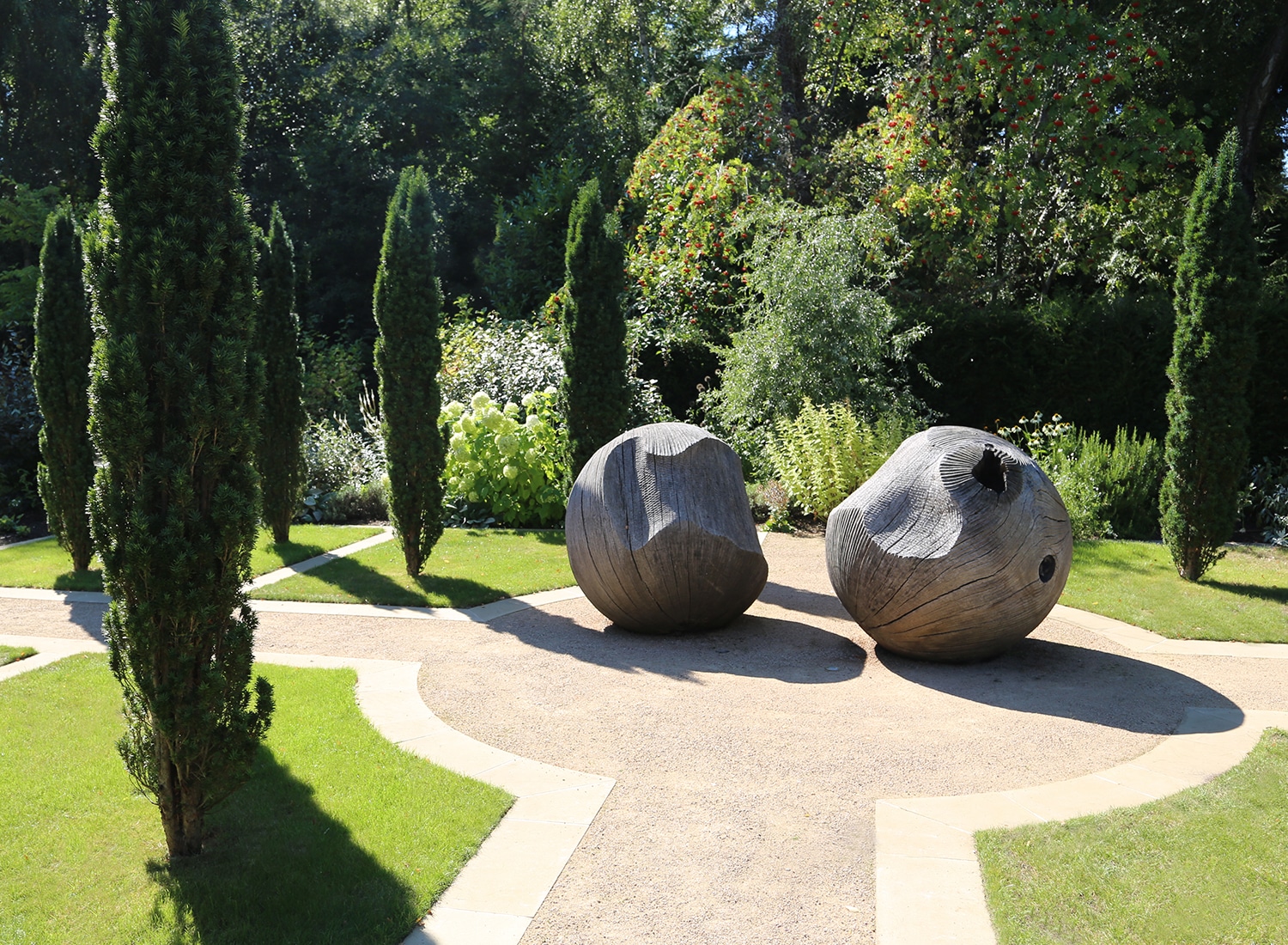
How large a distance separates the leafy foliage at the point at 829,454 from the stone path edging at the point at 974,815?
580cm

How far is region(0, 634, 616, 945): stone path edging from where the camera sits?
3541 mm

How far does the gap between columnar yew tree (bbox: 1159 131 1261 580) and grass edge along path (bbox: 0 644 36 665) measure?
9.90 metres

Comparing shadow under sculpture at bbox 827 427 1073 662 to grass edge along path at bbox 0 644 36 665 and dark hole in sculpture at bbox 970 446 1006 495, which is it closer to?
dark hole in sculpture at bbox 970 446 1006 495

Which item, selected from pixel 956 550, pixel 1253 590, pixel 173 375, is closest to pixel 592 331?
pixel 956 550

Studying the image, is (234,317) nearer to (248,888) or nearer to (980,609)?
(248,888)

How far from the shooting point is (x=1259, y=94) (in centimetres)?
1306

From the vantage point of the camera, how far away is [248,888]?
379 centimetres

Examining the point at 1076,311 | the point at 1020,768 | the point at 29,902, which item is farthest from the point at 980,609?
the point at 1076,311

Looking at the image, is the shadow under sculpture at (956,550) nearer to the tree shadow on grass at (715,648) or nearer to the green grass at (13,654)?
the tree shadow on grass at (715,648)

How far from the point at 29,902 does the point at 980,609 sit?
537cm

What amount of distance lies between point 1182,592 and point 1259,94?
338 inches

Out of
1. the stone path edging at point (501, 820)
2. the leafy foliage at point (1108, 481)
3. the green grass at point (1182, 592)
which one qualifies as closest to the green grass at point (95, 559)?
the stone path edging at point (501, 820)

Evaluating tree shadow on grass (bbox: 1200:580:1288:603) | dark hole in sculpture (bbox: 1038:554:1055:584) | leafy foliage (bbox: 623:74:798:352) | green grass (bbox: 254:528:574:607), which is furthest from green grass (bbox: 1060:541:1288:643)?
leafy foliage (bbox: 623:74:798:352)

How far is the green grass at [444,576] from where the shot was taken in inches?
346
